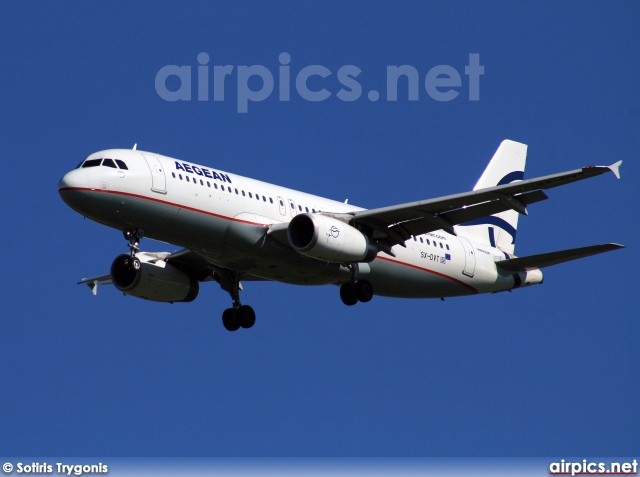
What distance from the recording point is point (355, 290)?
4447cm

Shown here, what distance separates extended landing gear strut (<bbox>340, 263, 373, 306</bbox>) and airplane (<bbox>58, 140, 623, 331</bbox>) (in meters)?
0.05

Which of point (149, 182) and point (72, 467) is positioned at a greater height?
point (149, 182)

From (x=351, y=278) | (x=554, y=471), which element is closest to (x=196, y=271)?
(x=351, y=278)

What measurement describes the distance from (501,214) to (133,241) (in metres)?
18.3

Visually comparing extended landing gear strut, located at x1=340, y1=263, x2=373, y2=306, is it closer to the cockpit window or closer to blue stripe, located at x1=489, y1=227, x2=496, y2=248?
blue stripe, located at x1=489, y1=227, x2=496, y2=248

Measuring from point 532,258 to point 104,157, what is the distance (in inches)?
665

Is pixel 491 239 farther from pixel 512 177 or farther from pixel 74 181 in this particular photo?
pixel 74 181

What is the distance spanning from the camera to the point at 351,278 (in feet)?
146

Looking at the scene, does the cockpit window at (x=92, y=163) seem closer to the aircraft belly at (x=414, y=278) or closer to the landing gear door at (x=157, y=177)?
the landing gear door at (x=157, y=177)

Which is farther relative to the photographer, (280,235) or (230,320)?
(230,320)

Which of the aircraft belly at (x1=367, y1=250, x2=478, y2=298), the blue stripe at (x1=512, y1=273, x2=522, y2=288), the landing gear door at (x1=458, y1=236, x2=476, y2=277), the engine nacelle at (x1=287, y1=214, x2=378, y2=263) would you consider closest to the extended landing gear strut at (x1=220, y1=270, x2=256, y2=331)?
the aircraft belly at (x1=367, y1=250, x2=478, y2=298)

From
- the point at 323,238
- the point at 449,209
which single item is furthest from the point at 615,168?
the point at 323,238

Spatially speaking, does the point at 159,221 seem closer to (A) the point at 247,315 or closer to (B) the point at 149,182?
(B) the point at 149,182

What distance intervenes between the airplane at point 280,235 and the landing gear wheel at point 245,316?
0.16ft
